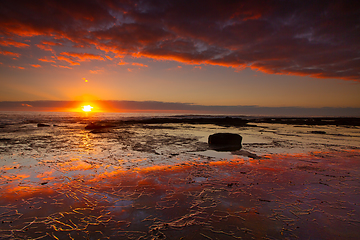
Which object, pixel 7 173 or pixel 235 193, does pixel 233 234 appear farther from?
pixel 7 173

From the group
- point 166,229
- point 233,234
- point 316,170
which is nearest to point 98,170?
point 166,229

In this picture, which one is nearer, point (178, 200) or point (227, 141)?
point (178, 200)

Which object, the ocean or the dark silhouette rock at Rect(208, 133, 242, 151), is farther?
the dark silhouette rock at Rect(208, 133, 242, 151)

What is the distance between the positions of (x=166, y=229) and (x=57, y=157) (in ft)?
33.5

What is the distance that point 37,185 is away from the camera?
262 inches

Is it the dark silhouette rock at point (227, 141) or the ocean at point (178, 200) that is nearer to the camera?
the ocean at point (178, 200)

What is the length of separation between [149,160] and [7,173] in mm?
6685

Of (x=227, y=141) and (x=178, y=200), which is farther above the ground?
(x=227, y=141)

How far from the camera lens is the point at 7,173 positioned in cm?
789

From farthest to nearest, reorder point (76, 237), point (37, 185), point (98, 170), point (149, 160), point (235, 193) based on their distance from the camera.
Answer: point (149, 160)
point (98, 170)
point (37, 185)
point (235, 193)
point (76, 237)

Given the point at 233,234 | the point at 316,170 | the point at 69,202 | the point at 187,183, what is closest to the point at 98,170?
the point at 69,202

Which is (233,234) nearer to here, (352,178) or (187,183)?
(187,183)

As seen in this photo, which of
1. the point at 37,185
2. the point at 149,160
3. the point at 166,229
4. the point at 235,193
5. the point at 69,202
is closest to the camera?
the point at 166,229

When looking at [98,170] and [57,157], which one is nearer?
[98,170]
